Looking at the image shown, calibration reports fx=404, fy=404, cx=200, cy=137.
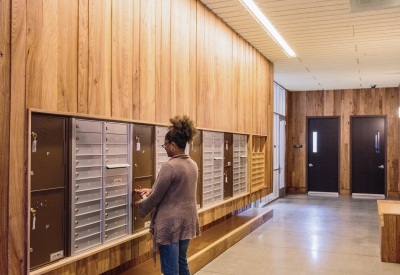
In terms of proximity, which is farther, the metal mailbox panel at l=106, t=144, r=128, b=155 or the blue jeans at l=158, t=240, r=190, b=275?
the metal mailbox panel at l=106, t=144, r=128, b=155

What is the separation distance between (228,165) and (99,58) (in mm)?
2709

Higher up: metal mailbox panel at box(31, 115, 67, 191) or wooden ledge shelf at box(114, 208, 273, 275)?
metal mailbox panel at box(31, 115, 67, 191)

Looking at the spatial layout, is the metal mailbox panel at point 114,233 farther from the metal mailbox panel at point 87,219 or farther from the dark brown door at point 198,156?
the dark brown door at point 198,156

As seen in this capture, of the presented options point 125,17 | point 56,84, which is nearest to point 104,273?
point 56,84

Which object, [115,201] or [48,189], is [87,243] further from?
[48,189]

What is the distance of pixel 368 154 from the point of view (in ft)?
34.0

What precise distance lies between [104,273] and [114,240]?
0.30 meters

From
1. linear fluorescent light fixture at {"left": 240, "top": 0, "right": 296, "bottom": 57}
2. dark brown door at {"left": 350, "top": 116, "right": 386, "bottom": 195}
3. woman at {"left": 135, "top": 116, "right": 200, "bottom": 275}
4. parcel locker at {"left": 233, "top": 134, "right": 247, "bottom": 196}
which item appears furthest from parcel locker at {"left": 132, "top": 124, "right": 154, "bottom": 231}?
dark brown door at {"left": 350, "top": 116, "right": 386, "bottom": 195}

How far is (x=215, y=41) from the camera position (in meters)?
4.82

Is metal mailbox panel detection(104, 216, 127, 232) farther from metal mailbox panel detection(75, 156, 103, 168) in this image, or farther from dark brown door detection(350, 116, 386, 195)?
dark brown door detection(350, 116, 386, 195)

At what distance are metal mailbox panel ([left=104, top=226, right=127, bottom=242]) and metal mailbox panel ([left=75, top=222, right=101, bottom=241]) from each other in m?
0.11

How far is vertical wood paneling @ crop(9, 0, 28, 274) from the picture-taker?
2.12 metres

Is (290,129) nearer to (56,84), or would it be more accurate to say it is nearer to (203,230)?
(203,230)

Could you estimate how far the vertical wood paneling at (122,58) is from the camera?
116 inches
